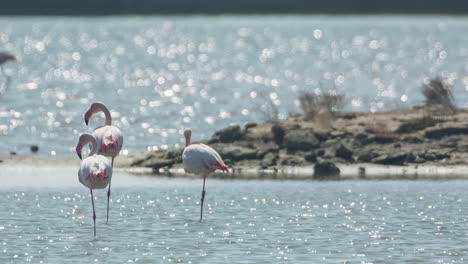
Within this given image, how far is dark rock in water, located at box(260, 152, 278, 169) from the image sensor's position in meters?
24.1

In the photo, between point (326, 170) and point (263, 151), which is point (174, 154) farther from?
point (326, 170)

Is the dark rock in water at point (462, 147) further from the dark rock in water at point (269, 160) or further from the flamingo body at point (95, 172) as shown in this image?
the flamingo body at point (95, 172)

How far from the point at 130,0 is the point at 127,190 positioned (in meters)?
173

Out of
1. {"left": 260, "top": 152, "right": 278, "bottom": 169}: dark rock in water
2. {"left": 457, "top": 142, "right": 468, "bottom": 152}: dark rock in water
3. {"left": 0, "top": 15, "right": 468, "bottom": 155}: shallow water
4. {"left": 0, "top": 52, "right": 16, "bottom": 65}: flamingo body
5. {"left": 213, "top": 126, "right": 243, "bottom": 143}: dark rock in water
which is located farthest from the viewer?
{"left": 0, "top": 15, "right": 468, "bottom": 155}: shallow water

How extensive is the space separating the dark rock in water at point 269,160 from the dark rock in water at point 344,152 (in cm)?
121

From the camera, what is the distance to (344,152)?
24.3m

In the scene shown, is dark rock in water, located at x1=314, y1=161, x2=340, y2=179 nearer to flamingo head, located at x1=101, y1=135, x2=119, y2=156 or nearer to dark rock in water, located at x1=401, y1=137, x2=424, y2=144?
dark rock in water, located at x1=401, y1=137, x2=424, y2=144

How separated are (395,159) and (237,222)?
7053mm

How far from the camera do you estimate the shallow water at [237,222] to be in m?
15.3

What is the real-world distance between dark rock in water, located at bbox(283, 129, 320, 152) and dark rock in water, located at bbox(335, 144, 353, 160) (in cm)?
66

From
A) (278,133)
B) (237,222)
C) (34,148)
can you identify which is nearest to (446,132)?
(278,133)

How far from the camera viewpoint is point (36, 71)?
63.2m

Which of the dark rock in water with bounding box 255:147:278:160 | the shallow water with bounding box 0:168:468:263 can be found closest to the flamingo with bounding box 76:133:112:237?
the shallow water with bounding box 0:168:468:263

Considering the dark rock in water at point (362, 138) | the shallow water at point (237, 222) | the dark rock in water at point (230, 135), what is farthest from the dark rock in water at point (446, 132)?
the dark rock in water at point (230, 135)
